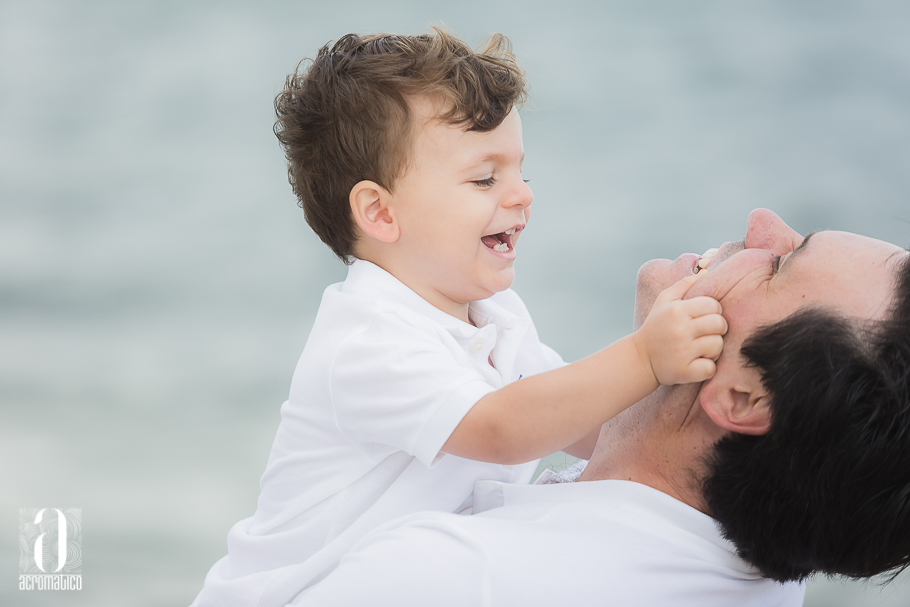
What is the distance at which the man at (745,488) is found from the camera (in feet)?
3.35

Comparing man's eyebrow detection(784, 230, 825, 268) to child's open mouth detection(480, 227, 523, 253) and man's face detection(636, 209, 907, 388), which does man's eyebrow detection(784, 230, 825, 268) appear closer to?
man's face detection(636, 209, 907, 388)

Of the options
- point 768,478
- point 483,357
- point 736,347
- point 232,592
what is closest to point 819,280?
point 736,347

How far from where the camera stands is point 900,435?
100 centimetres

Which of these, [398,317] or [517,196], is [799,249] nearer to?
[517,196]

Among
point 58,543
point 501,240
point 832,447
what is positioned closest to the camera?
point 832,447

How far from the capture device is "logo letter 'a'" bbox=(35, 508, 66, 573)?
9.36 ft

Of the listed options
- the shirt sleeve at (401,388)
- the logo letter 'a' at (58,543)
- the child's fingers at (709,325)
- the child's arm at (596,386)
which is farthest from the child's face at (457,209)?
the logo letter 'a' at (58,543)

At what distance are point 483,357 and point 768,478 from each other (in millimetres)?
566

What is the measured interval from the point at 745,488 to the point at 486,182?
2.30 feet

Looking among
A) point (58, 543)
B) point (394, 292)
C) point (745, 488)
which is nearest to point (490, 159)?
point (394, 292)

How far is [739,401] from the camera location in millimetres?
1110

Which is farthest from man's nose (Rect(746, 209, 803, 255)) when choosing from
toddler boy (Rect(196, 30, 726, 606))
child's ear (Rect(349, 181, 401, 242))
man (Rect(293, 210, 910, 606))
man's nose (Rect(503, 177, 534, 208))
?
child's ear (Rect(349, 181, 401, 242))

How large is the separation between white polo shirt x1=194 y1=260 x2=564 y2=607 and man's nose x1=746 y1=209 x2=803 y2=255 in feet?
1.61

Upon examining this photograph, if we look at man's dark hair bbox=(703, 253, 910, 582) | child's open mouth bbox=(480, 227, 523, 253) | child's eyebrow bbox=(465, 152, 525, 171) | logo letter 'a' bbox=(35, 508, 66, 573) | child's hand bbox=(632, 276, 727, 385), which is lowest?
logo letter 'a' bbox=(35, 508, 66, 573)
